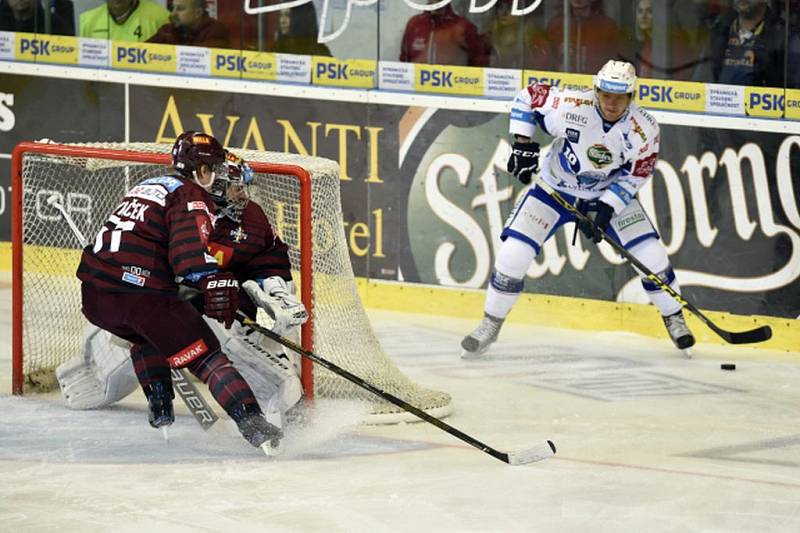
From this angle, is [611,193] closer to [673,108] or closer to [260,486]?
[673,108]

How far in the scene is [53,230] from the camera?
23.6 ft

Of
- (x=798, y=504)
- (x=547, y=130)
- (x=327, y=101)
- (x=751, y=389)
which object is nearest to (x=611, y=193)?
(x=547, y=130)

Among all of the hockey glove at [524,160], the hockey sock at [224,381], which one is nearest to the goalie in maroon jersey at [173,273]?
the hockey sock at [224,381]

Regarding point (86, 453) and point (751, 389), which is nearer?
point (86, 453)

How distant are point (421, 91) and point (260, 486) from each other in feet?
11.8

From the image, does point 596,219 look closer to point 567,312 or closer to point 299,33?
point 567,312

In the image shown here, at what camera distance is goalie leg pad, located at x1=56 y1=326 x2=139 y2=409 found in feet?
21.4

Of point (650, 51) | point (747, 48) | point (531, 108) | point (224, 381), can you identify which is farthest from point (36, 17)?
point (224, 381)

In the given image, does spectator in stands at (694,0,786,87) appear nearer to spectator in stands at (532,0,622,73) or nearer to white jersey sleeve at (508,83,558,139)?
spectator in stands at (532,0,622,73)

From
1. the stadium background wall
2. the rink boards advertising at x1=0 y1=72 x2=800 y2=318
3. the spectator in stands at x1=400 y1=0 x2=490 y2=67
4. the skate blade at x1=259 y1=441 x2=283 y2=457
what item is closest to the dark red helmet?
the skate blade at x1=259 y1=441 x2=283 y2=457

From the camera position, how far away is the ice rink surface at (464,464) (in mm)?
5230

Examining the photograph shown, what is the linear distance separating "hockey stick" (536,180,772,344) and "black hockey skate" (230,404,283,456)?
2.25m

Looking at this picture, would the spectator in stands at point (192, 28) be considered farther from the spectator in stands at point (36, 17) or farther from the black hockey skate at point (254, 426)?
the black hockey skate at point (254, 426)

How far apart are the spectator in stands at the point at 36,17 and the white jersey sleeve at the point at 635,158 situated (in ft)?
10.9
